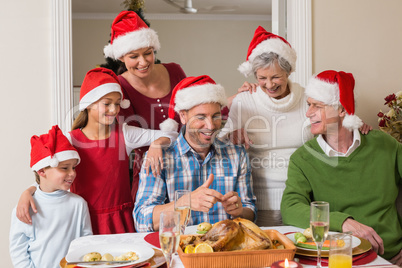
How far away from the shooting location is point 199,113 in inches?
79.4

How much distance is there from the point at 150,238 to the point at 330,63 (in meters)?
1.73

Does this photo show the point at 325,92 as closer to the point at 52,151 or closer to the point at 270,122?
the point at 270,122

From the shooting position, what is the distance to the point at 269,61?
221 cm

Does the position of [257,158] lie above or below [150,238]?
above

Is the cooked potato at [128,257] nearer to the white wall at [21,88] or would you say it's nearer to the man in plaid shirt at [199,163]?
the man in plaid shirt at [199,163]

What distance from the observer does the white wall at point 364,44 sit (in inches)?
109

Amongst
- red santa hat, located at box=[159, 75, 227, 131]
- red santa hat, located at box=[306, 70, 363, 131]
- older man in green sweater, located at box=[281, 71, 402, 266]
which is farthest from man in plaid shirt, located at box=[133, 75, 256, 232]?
red santa hat, located at box=[306, 70, 363, 131]

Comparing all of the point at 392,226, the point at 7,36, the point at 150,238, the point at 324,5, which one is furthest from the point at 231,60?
the point at 150,238

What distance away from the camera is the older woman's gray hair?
2.21 m

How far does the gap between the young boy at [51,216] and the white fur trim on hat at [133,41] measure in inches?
22.3

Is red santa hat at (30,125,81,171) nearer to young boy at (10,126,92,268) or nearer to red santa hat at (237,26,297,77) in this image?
young boy at (10,126,92,268)

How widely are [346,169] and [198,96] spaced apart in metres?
0.73

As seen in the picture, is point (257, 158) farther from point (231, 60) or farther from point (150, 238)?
point (231, 60)

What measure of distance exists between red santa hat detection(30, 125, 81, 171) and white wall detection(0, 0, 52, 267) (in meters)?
Answer: 0.49
